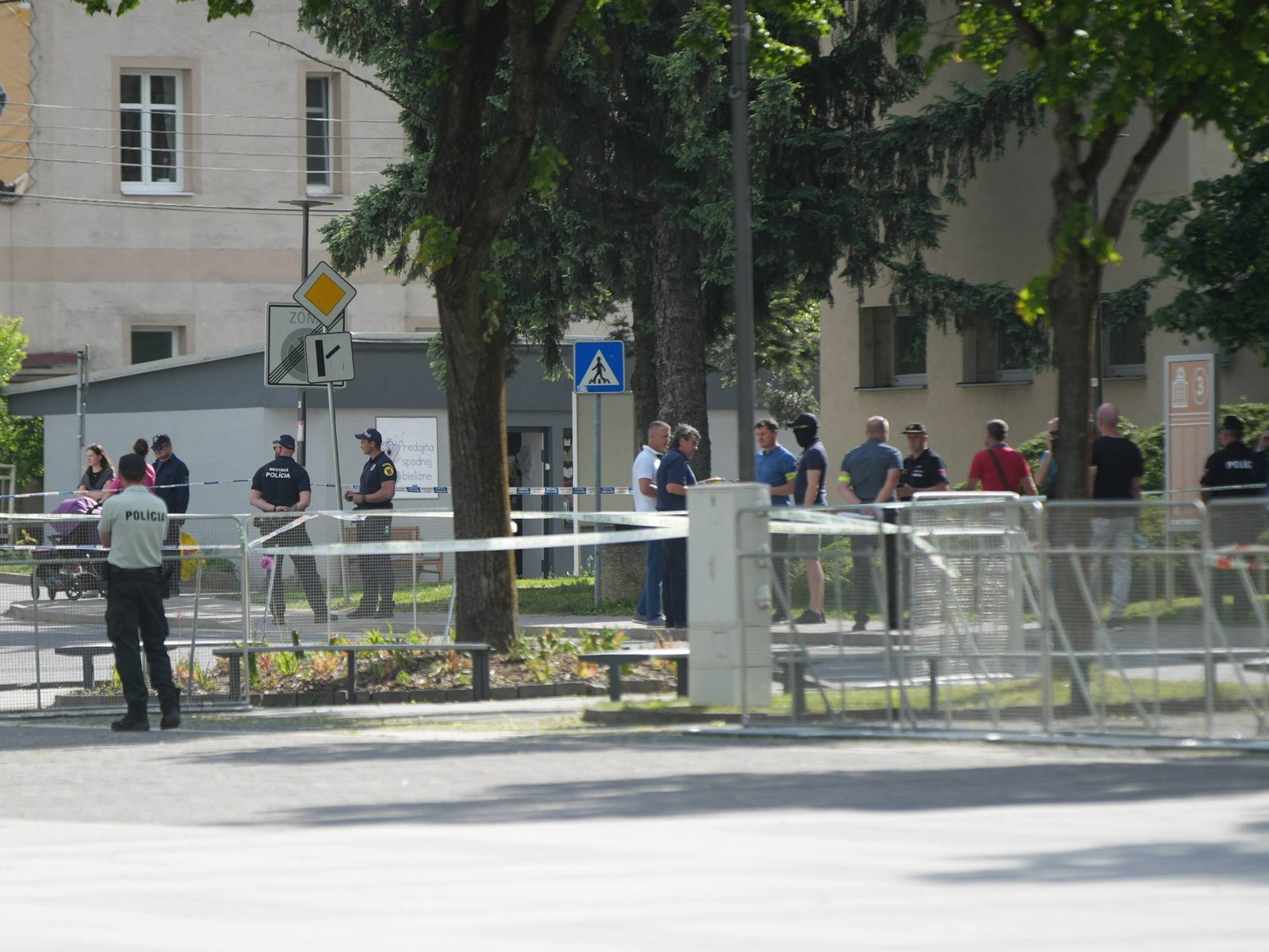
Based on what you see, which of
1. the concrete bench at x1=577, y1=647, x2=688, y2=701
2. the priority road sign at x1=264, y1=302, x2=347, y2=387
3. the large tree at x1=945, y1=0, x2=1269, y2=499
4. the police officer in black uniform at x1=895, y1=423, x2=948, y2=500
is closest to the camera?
the large tree at x1=945, y1=0, x2=1269, y2=499

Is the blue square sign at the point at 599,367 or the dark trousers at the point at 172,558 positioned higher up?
the blue square sign at the point at 599,367

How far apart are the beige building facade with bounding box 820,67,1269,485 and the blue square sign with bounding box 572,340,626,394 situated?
15.5 ft

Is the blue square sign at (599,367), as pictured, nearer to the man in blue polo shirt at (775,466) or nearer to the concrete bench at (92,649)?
the man in blue polo shirt at (775,466)

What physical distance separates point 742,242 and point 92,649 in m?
6.50

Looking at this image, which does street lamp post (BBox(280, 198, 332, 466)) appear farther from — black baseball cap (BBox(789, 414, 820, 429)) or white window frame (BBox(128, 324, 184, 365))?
white window frame (BBox(128, 324, 184, 365))

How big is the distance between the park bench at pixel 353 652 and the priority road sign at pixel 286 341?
449cm

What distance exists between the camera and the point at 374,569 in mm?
15148

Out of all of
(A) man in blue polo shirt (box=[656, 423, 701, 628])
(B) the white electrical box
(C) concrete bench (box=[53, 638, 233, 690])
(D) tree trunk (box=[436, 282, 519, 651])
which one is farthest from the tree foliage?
(C) concrete bench (box=[53, 638, 233, 690])

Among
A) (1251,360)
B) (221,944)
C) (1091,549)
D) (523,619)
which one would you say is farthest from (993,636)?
(1251,360)

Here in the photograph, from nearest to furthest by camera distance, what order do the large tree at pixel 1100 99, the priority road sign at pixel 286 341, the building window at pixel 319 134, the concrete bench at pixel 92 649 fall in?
the large tree at pixel 1100 99
the concrete bench at pixel 92 649
the priority road sign at pixel 286 341
the building window at pixel 319 134

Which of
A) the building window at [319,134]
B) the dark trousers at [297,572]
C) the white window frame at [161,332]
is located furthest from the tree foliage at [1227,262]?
the white window frame at [161,332]

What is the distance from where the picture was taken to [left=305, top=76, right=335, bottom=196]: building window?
149 ft

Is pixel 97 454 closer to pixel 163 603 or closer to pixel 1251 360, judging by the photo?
pixel 163 603

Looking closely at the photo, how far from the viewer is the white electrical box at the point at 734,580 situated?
12.1 m
